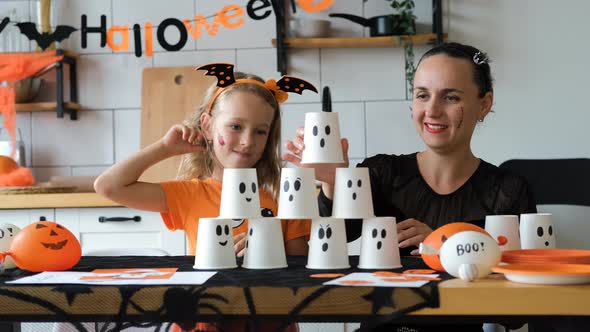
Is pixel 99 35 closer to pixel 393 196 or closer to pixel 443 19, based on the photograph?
pixel 443 19

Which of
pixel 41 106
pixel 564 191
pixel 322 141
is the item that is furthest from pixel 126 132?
pixel 322 141

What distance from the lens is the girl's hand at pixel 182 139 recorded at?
157 cm

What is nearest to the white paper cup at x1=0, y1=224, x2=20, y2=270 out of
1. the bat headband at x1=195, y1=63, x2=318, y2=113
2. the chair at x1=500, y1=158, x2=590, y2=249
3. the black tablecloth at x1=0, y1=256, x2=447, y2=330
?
the black tablecloth at x1=0, y1=256, x2=447, y2=330

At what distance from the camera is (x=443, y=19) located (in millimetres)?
2945

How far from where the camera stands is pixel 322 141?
1.24 metres

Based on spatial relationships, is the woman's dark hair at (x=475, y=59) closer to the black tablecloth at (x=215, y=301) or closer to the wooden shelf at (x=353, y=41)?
the black tablecloth at (x=215, y=301)

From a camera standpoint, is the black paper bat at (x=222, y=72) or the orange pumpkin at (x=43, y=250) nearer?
the orange pumpkin at (x=43, y=250)

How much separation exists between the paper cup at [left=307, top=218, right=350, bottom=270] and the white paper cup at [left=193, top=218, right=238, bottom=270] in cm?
12

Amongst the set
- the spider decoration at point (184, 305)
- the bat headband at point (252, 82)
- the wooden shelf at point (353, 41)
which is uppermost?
the wooden shelf at point (353, 41)

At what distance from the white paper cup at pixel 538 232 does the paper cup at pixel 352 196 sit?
248mm

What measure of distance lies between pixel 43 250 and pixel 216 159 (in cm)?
65

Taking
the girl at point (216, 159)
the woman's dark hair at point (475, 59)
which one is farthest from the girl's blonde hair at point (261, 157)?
the woman's dark hair at point (475, 59)

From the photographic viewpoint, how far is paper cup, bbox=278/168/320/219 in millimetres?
1150

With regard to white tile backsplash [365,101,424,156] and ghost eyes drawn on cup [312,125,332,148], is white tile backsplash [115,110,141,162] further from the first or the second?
ghost eyes drawn on cup [312,125,332,148]
